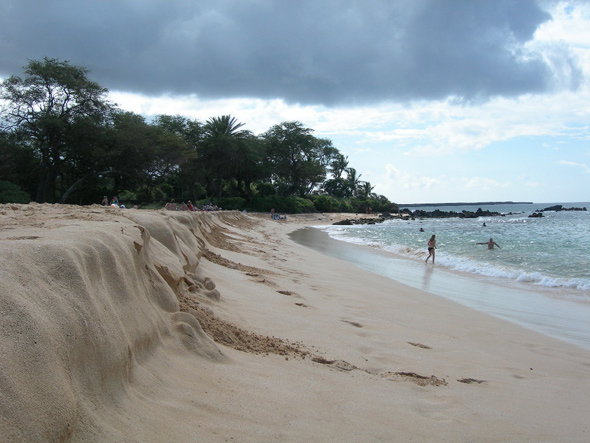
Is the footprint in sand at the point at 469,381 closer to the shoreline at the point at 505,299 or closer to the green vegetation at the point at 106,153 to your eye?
the shoreline at the point at 505,299

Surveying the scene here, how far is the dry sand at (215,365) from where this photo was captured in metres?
2.01

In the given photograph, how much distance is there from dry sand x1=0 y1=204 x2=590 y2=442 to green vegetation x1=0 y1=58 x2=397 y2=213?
22.6 meters

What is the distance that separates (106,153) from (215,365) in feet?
101

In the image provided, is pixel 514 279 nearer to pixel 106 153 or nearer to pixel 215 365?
pixel 215 365

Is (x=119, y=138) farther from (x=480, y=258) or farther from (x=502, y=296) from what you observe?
(x=502, y=296)

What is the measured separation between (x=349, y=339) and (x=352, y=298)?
2.86 meters

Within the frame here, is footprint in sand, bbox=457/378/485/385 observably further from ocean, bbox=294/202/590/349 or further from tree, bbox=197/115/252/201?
tree, bbox=197/115/252/201

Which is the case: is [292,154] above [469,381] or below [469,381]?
above

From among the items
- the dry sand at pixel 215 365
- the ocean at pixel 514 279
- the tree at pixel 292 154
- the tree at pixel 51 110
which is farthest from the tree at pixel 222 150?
the dry sand at pixel 215 365

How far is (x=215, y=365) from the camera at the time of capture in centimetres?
330

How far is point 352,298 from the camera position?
7973mm

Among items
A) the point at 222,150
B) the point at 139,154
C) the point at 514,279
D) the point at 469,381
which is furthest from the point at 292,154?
the point at 469,381

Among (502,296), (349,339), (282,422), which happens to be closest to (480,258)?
(502,296)

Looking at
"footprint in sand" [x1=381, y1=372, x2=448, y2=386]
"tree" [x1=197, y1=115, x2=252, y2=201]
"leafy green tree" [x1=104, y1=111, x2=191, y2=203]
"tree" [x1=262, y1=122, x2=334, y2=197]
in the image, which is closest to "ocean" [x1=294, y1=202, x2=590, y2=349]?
"footprint in sand" [x1=381, y1=372, x2=448, y2=386]
